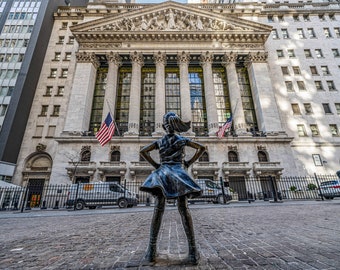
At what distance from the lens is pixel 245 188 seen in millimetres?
21203

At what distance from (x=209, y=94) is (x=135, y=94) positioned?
35.6 ft

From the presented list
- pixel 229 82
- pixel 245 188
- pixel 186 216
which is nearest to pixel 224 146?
pixel 245 188

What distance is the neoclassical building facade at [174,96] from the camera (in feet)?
75.9

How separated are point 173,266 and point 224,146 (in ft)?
74.5

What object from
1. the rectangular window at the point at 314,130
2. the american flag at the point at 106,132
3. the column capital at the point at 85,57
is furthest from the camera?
the column capital at the point at 85,57

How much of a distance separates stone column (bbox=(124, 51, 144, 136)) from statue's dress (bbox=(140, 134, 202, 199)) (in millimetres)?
21850

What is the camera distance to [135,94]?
26766mm

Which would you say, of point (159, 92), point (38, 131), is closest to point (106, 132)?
point (159, 92)

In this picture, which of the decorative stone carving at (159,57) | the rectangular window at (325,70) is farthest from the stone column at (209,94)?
the rectangular window at (325,70)

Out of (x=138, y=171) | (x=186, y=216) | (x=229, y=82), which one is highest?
(x=229, y=82)

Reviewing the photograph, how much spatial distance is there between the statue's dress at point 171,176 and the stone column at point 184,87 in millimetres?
21193

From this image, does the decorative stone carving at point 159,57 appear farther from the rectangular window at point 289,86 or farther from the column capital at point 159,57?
the rectangular window at point 289,86

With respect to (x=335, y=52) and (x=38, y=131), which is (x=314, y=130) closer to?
(x=335, y=52)

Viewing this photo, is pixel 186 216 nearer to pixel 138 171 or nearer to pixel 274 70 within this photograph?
pixel 138 171
